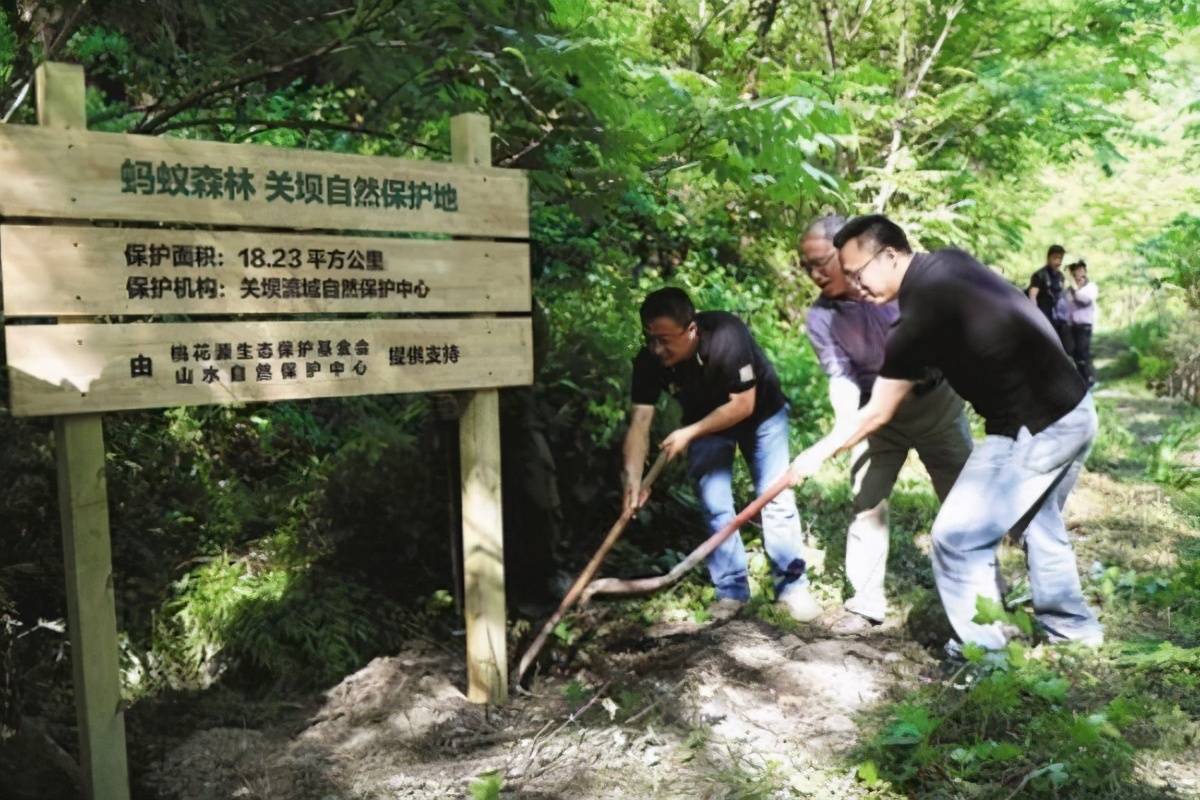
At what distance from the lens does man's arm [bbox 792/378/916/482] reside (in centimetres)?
411

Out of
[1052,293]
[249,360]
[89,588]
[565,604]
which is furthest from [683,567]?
[1052,293]

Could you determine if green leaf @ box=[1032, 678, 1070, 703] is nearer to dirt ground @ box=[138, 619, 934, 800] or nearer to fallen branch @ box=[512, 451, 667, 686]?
dirt ground @ box=[138, 619, 934, 800]

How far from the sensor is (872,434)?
5137 mm

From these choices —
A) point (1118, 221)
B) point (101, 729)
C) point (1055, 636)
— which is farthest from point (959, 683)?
point (1118, 221)

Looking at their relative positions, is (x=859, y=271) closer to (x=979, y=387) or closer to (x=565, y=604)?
(x=979, y=387)

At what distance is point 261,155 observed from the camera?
11.7ft

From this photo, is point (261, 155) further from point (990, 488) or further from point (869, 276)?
point (990, 488)

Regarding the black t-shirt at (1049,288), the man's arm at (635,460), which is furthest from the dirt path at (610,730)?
the black t-shirt at (1049,288)

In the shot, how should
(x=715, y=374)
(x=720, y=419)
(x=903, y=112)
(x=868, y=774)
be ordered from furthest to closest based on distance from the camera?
(x=903, y=112)
(x=715, y=374)
(x=720, y=419)
(x=868, y=774)

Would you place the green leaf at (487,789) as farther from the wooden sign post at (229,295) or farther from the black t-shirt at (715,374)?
the black t-shirt at (715,374)

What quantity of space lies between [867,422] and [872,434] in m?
1.01

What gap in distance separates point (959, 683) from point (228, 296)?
3.26m

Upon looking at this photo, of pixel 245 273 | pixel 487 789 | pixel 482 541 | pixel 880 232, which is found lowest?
pixel 487 789

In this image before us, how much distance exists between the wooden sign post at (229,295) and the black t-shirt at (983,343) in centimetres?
163
